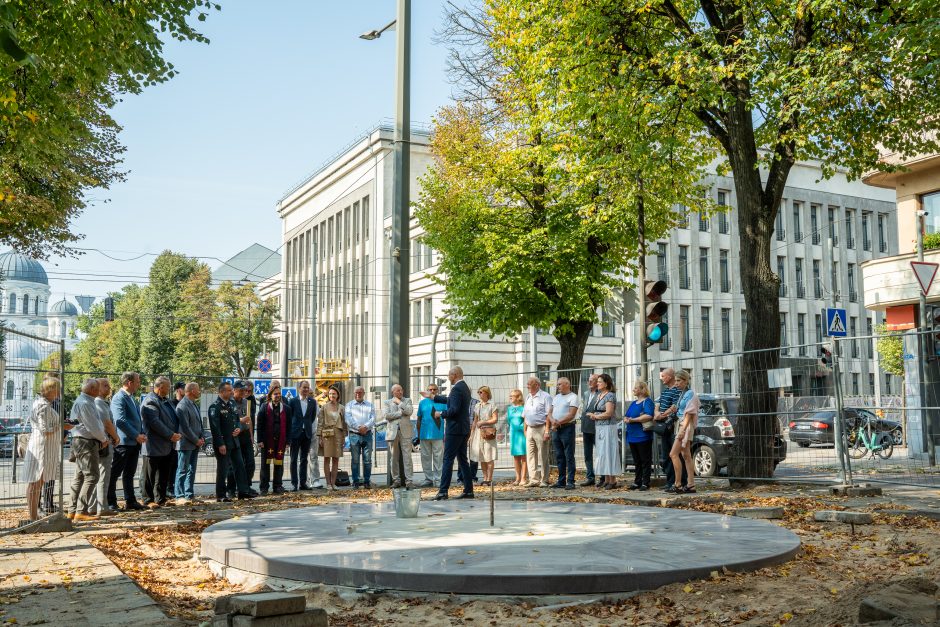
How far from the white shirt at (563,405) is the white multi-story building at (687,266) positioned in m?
33.6

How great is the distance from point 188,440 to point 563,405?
6.68 meters

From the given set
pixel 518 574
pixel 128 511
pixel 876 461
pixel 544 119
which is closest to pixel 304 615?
pixel 518 574

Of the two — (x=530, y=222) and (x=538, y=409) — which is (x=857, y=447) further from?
(x=530, y=222)

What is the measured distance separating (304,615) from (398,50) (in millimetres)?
11481

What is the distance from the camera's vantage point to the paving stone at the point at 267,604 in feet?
17.9

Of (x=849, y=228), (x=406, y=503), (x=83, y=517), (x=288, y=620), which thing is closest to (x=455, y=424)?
(x=406, y=503)

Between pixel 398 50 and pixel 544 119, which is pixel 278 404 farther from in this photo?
pixel 544 119

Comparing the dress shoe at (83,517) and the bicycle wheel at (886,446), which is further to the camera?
the bicycle wheel at (886,446)

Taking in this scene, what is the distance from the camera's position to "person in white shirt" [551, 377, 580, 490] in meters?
16.8

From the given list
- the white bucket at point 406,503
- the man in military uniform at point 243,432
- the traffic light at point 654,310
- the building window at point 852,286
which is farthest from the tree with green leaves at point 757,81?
the building window at point 852,286

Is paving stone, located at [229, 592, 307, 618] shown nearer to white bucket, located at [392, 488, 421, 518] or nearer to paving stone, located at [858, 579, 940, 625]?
paving stone, located at [858, 579, 940, 625]

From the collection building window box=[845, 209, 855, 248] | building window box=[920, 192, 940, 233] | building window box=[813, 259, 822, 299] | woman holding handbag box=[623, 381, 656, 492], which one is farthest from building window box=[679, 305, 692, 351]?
woman holding handbag box=[623, 381, 656, 492]

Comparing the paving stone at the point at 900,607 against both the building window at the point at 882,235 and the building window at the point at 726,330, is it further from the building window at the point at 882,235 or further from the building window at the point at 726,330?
the building window at the point at 882,235

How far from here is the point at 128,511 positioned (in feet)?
45.6
